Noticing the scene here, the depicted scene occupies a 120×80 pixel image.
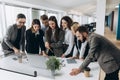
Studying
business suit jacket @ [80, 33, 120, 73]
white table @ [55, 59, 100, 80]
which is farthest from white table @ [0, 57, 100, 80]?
business suit jacket @ [80, 33, 120, 73]

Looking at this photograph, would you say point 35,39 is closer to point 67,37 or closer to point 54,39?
point 54,39

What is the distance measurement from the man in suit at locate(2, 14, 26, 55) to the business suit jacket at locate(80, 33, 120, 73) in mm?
1367

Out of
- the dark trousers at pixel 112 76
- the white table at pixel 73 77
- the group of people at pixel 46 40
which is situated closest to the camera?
the white table at pixel 73 77

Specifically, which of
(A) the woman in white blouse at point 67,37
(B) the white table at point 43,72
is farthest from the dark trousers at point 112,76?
(A) the woman in white blouse at point 67,37

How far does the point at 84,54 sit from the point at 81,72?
59cm

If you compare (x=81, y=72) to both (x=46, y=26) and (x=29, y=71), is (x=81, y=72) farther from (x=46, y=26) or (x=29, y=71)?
(x=46, y=26)

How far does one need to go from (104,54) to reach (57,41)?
1.08m

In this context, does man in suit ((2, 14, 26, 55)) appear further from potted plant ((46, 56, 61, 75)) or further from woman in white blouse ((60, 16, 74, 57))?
potted plant ((46, 56, 61, 75))

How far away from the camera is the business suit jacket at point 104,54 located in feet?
6.20

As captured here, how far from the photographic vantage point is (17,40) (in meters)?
2.88

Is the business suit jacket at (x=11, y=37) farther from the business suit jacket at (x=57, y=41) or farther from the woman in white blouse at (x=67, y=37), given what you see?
the woman in white blouse at (x=67, y=37)

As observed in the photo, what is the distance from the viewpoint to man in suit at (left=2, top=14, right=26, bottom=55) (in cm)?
279

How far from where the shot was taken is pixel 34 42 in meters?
2.89

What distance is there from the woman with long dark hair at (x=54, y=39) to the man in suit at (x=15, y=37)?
453mm
